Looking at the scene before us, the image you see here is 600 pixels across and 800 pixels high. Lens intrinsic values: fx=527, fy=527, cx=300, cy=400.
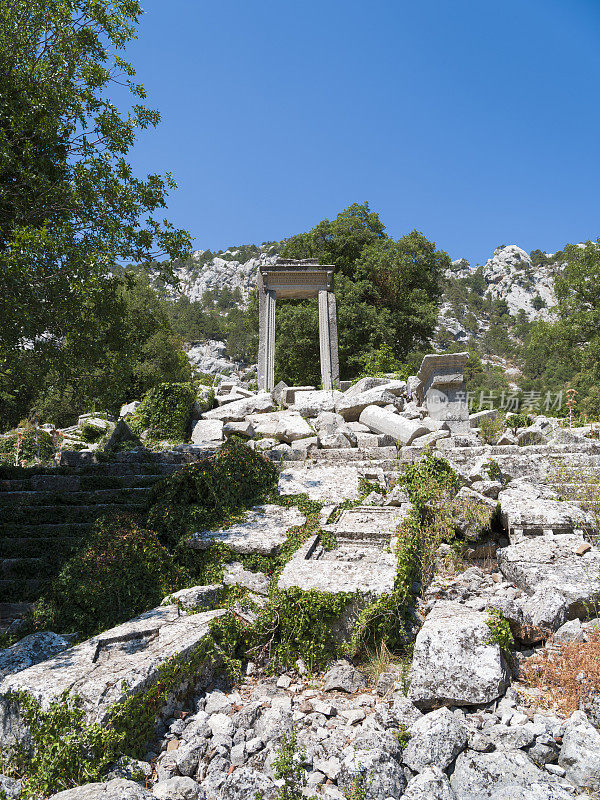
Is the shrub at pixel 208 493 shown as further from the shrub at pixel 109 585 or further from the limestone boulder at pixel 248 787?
the limestone boulder at pixel 248 787

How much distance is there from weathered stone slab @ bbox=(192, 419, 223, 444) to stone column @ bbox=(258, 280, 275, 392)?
316 centimetres

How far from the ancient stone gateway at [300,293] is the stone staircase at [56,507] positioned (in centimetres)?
669

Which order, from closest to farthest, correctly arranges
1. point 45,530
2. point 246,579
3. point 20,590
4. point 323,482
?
point 246,579
point 20,590
point 45,530
point 323,482

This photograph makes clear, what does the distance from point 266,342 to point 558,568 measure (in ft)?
36.3

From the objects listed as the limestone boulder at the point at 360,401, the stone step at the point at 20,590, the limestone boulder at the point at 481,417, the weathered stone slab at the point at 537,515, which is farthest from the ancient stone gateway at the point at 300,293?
the stone step at the point at 20,590

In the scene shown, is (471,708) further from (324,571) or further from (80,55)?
(80,55)

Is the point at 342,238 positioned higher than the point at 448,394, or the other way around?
the point at 342,238

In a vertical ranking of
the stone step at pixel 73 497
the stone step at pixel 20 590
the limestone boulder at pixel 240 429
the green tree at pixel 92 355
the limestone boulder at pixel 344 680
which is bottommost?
the limestone boulder at pixel 344 680

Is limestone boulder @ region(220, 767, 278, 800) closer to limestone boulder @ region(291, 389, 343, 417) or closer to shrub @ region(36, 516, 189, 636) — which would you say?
shrub @ region(36, 516, 189, 636)

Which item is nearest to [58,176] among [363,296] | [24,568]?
[24,568]

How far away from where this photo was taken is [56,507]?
6.67 metres

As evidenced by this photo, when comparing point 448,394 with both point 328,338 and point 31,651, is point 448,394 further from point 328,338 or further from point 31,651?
point 31,651

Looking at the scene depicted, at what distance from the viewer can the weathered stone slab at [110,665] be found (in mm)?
3027

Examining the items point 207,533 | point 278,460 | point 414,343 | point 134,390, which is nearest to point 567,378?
point 414,343
